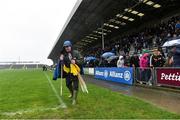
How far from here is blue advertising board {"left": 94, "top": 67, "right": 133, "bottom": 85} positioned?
1803 cm

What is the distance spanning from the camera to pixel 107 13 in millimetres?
32500

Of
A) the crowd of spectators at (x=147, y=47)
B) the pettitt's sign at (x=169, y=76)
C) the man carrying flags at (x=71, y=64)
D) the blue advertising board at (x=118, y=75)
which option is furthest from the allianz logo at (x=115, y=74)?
the man carrying flags at (x=71, y=64)

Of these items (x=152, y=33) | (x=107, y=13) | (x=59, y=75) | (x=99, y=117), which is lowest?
(x=99, y=117)

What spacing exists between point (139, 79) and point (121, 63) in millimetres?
4924

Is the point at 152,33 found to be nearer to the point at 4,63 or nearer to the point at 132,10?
the point at 132,10

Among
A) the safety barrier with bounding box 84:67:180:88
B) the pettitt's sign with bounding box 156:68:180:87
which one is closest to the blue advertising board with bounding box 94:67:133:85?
the safety barrier with bounding box 84:67:180:88

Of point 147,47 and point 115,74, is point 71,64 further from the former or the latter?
point 147,47

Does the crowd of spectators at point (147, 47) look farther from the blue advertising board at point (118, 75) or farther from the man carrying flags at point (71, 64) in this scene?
the man carrying flags at point (71, 64)

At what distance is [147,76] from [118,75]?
4.57 m

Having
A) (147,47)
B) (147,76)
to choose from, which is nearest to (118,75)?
(147,76)

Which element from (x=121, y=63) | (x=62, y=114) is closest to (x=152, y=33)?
(x=121, y=63)

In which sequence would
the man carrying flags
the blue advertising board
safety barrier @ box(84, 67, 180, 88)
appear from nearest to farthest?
the man carrying flags → safety barrier @ box(84, 67, 180, 88) → the blue advertising board

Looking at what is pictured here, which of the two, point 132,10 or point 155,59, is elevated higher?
point 132,10

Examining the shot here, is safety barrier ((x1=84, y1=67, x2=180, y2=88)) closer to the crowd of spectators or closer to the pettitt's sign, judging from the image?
the pettitt's sign
